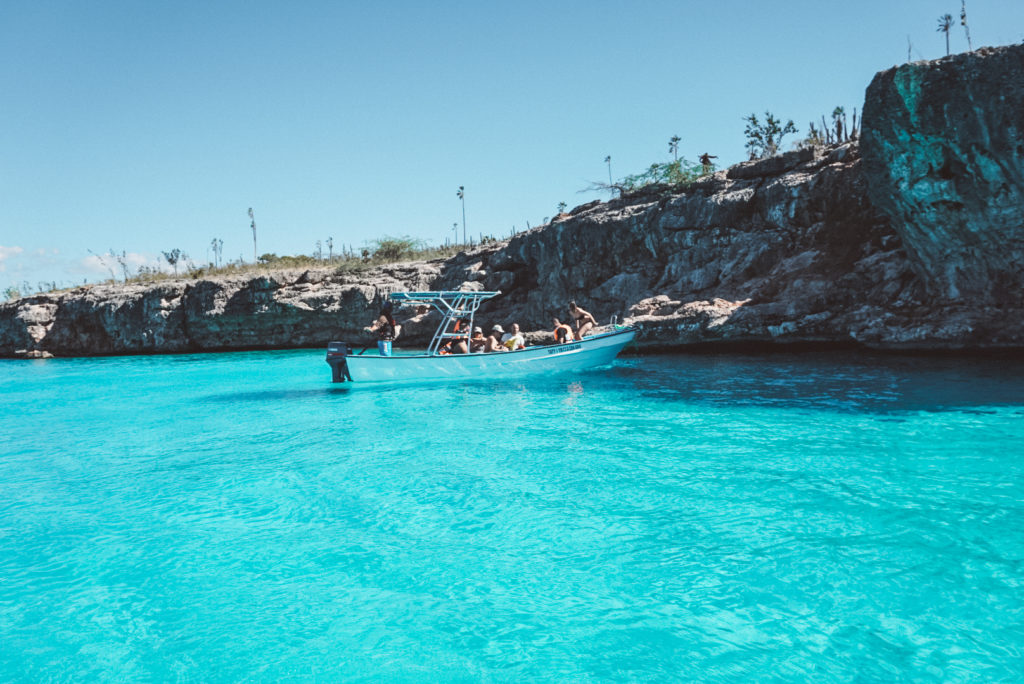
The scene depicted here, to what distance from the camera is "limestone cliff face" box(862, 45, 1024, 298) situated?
13477 mm

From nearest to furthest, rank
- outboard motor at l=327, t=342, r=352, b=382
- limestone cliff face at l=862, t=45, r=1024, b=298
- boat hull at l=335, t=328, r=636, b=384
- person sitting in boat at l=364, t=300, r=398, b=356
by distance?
limestone cliff face at l=862, t=45, r=1024, b=298 → boat hull at l=335, t=328, r=636, b=384 → person sitting in boat at l=364, t=300, r=398, b=356 → outboard motor at l=327, t=342, r=352, b=382

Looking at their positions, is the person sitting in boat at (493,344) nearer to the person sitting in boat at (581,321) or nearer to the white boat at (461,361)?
the white boat at (461,361)

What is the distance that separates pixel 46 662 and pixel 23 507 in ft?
14.6

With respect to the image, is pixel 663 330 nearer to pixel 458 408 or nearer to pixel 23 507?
pixel 458 408

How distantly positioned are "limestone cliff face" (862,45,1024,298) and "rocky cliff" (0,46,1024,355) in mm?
35

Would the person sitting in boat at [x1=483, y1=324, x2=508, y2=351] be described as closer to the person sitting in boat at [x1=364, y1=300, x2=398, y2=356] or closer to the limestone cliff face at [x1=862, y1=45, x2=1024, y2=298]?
the person sitting in boat at [x1=364, y1=300, x2=398, y2=356]

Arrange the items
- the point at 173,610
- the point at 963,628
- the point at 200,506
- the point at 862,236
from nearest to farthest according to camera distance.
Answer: the point at 963,628
the point at 173,610
the point at 200,506
the point at 862,236

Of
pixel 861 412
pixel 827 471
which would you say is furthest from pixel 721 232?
pixel 827 471

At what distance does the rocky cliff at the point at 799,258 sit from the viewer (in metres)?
14.4

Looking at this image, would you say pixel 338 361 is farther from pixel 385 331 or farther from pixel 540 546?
pixel 540 546

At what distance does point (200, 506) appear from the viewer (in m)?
7.32

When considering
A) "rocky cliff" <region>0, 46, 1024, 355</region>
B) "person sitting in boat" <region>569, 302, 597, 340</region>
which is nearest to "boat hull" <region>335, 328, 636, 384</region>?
"person sitting in boat" <region>569, 302, 597, 340</region>

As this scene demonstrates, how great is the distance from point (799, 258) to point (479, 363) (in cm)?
1211

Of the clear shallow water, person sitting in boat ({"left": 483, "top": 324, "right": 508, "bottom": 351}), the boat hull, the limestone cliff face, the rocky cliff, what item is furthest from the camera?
person sitting in boat ({"left": 483, "top": 324, "right": 508, "bottom": 351})
